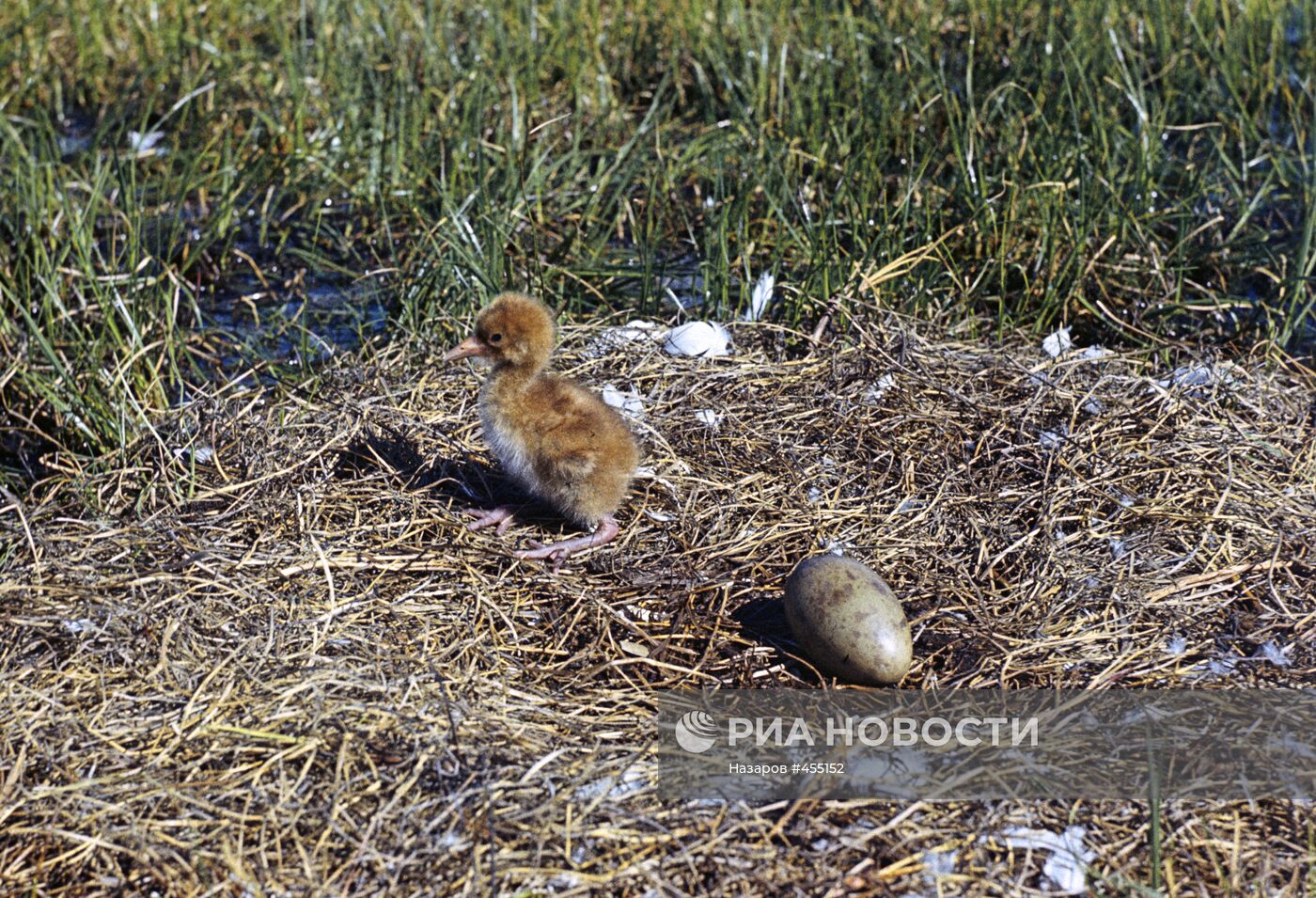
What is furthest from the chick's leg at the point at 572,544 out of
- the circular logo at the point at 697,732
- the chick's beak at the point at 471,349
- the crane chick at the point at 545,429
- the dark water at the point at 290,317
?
the dark water at the point at 290,317

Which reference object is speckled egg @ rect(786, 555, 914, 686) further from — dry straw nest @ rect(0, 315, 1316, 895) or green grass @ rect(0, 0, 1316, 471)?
green grass @ rect(0, 0, 1316, 471)

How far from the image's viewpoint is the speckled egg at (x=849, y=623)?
9.73 feet

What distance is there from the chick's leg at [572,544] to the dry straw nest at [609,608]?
0.13 feet

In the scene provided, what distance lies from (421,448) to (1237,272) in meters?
3.04

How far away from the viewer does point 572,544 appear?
11.3ft

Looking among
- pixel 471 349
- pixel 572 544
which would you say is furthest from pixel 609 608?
pixel 471 349

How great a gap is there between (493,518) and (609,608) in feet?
1.60

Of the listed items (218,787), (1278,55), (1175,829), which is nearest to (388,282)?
(218,787)

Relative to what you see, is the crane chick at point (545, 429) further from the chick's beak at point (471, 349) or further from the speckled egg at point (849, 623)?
the speckled egg at point (849, 623)

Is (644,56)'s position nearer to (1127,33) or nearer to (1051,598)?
(1127,33)

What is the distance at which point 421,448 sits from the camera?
3.82 meters

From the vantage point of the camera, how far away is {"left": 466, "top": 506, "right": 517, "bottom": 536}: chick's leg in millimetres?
3524
